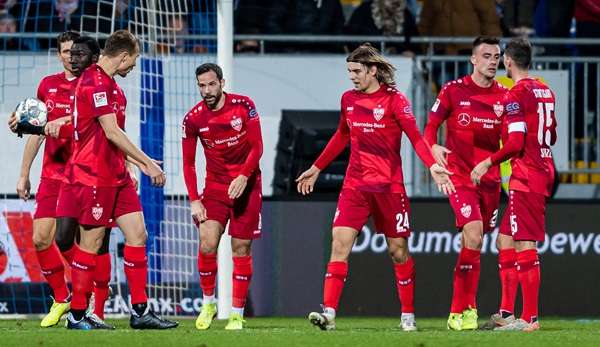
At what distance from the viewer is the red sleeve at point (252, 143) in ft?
41.4

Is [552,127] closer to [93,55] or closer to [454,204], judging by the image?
[454,204]

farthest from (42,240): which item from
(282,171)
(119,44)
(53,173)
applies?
(282,171)

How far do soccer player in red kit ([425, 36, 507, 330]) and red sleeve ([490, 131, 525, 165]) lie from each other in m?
0.80

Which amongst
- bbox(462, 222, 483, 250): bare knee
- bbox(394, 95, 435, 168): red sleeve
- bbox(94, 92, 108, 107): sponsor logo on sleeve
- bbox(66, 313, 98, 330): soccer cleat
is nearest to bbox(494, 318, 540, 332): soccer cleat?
bbox(462, 222, 483, 250): bare knee

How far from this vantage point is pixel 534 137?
1221 centimetres

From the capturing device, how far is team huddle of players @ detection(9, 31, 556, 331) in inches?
461

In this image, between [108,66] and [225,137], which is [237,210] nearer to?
[225,137]

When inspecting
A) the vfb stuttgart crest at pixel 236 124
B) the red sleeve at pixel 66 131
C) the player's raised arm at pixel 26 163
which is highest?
the vfb stuttgart crest at pixel 236 124

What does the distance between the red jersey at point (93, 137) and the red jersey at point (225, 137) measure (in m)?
1.13

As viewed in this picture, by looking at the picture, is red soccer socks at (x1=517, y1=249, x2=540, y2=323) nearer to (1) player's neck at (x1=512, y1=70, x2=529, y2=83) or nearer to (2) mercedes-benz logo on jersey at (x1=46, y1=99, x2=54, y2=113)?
(1) player's neck at (x1=512, y1=70, x2=529, y2=83)

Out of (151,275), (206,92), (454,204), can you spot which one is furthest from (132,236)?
(151,275)

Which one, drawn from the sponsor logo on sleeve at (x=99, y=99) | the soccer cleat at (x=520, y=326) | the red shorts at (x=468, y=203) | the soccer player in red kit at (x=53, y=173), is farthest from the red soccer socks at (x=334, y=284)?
the soccer player in red kit at (x=53, y=173)

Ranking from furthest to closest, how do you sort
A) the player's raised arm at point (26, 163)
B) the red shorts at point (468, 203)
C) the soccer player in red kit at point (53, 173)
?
1. the player's raised arm at point (26, 163)
2. the soccer player in red kit at point (53, 173)
3. the red shorts at point (468, 203)

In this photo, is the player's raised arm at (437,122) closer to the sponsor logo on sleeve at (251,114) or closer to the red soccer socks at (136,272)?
the sponsor logo on sleeve at (251,114)
